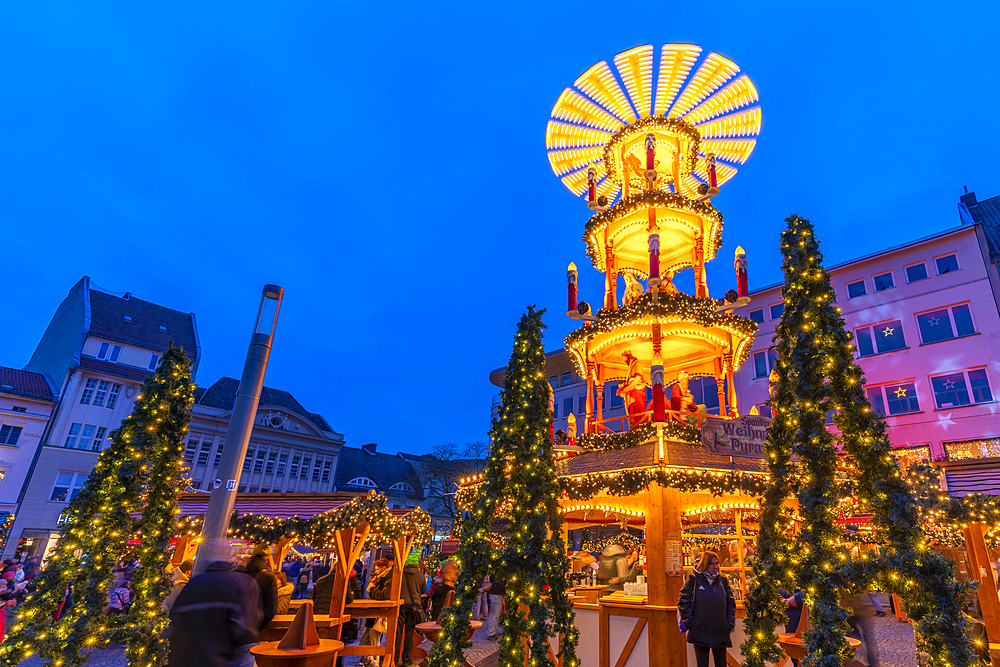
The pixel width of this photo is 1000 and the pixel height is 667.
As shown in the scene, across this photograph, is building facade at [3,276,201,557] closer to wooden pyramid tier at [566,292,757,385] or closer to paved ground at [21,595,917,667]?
→ paved ground at [21,595,917,667]

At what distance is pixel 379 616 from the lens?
1147cm

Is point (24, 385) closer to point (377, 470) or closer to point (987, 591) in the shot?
point (377, 470)

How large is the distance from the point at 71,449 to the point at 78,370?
5462 millimetres

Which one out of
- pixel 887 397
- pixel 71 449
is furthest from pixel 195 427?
pixel 887 397

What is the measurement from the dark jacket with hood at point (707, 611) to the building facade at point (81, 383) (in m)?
35.8

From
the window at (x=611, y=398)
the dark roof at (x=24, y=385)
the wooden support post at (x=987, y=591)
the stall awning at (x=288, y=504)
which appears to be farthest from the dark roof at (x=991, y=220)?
the dark roof at (x=24, y=385)

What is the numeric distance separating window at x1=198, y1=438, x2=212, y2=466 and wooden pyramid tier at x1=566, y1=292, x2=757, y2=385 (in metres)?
42.4

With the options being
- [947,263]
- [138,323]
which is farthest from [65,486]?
[947,263]

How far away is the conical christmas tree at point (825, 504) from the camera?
4.71 metres

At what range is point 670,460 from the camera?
9.92m

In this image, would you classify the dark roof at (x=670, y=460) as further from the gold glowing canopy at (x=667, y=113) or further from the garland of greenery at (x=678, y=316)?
the gold glowing canopy at (x=667, y=113)

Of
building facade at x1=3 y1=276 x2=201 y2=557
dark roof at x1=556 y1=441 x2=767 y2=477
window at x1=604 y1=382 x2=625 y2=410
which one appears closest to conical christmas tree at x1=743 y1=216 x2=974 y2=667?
dark roof at x1=556 y1=441 x2=767 y2=477

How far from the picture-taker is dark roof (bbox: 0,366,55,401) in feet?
113

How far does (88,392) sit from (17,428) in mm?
4361
